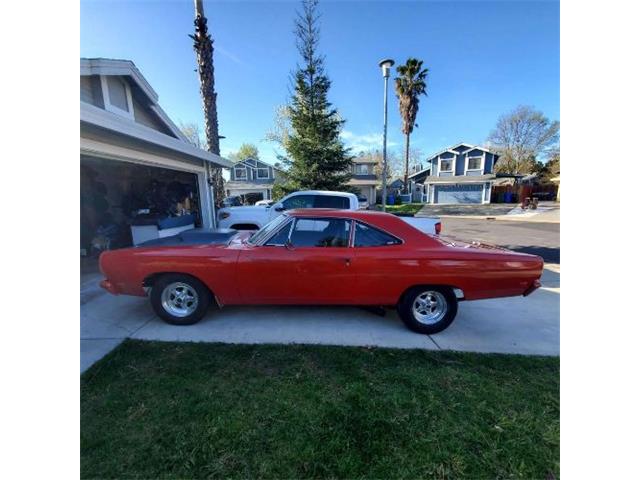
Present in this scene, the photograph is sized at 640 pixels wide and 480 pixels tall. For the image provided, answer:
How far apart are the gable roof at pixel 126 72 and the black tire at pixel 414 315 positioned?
830cm

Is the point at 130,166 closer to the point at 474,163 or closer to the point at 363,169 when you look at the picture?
the point at 363,169

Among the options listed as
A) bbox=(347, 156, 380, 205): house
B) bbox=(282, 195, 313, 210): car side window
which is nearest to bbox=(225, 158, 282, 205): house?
bbox=(347, 156, 380, 205): house

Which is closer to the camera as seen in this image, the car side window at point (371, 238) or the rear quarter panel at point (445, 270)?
the rear quarter panel at point (445, 270)

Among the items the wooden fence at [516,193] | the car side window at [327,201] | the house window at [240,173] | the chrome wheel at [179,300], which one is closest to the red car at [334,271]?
the chrome wheel at [179,300]

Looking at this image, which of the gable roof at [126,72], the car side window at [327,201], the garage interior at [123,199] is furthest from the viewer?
the garage interior at [123,199]

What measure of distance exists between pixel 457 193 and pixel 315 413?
104ft

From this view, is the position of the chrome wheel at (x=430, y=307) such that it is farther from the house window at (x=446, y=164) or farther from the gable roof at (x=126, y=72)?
the house window at (x=446, y=164)

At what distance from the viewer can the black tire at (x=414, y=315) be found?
322 centimetres

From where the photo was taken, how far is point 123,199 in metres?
8.84

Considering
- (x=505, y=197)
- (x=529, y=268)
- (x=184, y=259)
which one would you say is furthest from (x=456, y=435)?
(x=505, y=197)

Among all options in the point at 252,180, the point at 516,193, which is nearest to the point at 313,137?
the point at 252,180

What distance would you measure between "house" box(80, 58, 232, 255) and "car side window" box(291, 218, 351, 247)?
11.3ft

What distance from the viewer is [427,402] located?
7.13 feet
